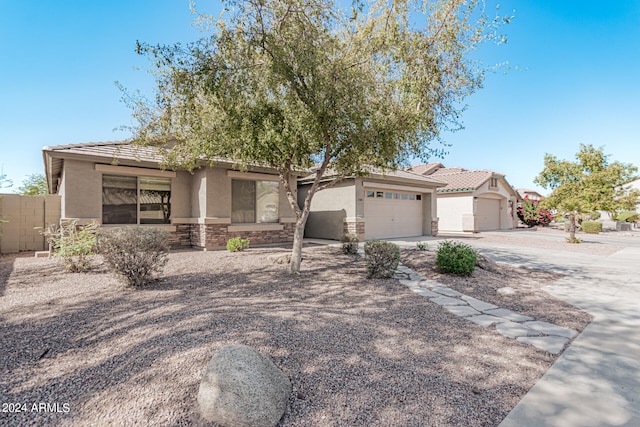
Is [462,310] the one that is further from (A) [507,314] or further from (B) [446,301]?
(A) [507,314]

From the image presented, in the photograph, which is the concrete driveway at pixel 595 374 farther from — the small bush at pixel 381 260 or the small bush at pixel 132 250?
the small bush at pixel 132 250

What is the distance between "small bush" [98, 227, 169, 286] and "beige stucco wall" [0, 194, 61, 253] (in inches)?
292

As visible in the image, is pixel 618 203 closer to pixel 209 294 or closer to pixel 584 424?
pixel 584 424

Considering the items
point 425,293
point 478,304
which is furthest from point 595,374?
point 425,293

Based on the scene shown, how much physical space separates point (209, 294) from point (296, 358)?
2846mm

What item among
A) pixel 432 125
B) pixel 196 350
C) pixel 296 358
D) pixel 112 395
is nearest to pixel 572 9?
pixel 432 125

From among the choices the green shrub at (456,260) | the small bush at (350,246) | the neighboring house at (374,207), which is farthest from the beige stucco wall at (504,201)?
the green shrub at (456,260)

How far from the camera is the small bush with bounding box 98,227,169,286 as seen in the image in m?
5.39

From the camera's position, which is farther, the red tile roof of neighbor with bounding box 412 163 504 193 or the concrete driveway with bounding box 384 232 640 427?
the red tile roof of neighbor with bounding box 412 163 504 193

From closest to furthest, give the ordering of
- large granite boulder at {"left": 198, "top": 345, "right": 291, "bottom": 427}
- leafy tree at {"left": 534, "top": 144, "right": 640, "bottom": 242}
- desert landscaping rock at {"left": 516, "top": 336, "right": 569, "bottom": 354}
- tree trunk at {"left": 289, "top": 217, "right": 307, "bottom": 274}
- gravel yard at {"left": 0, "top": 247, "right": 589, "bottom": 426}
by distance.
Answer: large granite boulder at {"left": 198, "top": 345, "right": 291, "bottom": 427} < gravel yard at {"left": 0, "top": 247, "right": 589, "bottom": 426} < desert landscaping rock at {"left": 516, "top": 336, "right": 569, "bottom": 354} < tree trunk at {"left": 289, "top": 217, "right": 307, "bottom": 274} < leafy tree at {"left": 534, "top": 144, "right": 640, "bottom": 242}

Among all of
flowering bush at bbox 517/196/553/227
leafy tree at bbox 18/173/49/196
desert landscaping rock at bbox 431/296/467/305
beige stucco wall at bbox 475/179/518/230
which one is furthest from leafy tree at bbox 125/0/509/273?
leafy tree at bbox 18/173/49/196

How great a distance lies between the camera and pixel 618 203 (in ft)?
58.6

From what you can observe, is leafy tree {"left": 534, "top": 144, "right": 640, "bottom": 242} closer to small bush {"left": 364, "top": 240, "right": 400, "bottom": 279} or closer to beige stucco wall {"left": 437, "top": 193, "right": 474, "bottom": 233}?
beige stucco wall {"left": 437, "top": 193, "right": 474, "bottom": 233}

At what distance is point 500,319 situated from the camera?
4605mm
